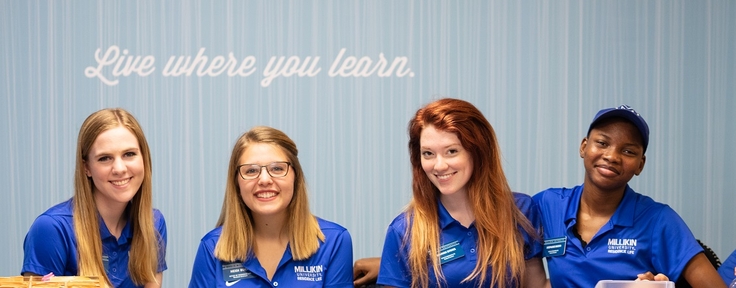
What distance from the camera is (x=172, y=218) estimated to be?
4.26 metres

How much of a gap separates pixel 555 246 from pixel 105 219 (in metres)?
1.64

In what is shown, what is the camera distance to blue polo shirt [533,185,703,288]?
299 cm

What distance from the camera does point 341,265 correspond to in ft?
10.5

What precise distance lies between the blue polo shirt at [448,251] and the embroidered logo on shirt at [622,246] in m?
0.26

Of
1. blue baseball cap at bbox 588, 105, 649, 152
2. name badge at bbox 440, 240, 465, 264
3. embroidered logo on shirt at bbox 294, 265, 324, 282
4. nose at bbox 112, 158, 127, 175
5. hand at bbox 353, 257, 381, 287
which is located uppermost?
blue baseball cap at bbox 588, 105, 649, 152

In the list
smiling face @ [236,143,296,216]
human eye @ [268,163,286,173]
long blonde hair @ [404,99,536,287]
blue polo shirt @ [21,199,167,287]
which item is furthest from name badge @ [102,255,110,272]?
long blonde hair @ [404,99,536,287]

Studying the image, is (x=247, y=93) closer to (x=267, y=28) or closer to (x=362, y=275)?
(x=267, y=28)

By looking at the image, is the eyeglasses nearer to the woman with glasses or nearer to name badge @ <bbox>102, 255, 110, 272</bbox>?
the woman with glasses

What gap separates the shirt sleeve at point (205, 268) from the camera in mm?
3133

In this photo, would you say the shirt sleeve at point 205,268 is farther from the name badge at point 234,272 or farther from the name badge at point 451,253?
the name badge at point 451,253

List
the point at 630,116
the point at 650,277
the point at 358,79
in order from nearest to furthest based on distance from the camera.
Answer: the point at 650,277 → the point at 630,116 → the point at 358,79

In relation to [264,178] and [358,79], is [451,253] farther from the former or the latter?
[358,79]

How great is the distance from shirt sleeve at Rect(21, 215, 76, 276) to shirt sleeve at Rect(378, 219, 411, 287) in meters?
1.11

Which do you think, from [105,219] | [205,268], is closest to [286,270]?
[205,268]
